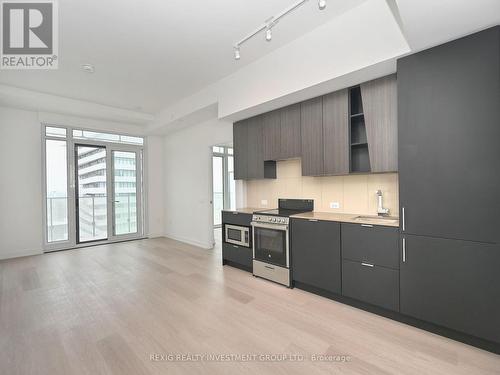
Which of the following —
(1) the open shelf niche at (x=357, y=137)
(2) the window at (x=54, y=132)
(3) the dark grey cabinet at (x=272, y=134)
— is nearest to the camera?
(1) the open shelf niche at (x=357, y=137)

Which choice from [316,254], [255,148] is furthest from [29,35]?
[316,254]

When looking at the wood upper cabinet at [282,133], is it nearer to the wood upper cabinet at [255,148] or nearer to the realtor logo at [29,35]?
the wood upper cabinet at [255,148]

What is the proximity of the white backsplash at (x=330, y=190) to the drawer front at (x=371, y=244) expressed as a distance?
57 cm

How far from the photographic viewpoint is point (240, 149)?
423 centimetres

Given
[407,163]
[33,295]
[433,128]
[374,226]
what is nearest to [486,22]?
[433,128]

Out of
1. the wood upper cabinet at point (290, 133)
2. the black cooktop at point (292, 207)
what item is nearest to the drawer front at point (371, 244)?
the black cooktop at point (292, 207)

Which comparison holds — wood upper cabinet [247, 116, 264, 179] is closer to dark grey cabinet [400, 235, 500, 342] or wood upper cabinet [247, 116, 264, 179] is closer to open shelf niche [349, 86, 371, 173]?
open shelf niche [349, 86, 371, 173]

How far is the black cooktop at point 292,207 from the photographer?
3525 millimetres

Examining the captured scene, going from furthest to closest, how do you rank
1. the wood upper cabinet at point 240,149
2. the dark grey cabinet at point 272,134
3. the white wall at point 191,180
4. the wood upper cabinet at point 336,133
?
the white wall at point 191,180 < the wood upper cabinet at point 240,149 < the dark grey cabinet at point 272,134 < the wood upper cabinet at point 336,133

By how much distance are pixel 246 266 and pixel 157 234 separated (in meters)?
3.59

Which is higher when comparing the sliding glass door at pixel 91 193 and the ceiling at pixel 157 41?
the ceiling at pixel 157 41

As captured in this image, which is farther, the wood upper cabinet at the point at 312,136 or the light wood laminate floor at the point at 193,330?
the wood upper cabinet at the point at 312,136

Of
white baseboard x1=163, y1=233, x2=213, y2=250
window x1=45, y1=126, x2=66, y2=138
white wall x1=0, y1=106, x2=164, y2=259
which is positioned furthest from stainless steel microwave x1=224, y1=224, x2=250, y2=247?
window x1=45, y1=126, x2=66, y2=138

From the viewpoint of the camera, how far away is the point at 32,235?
482cm
